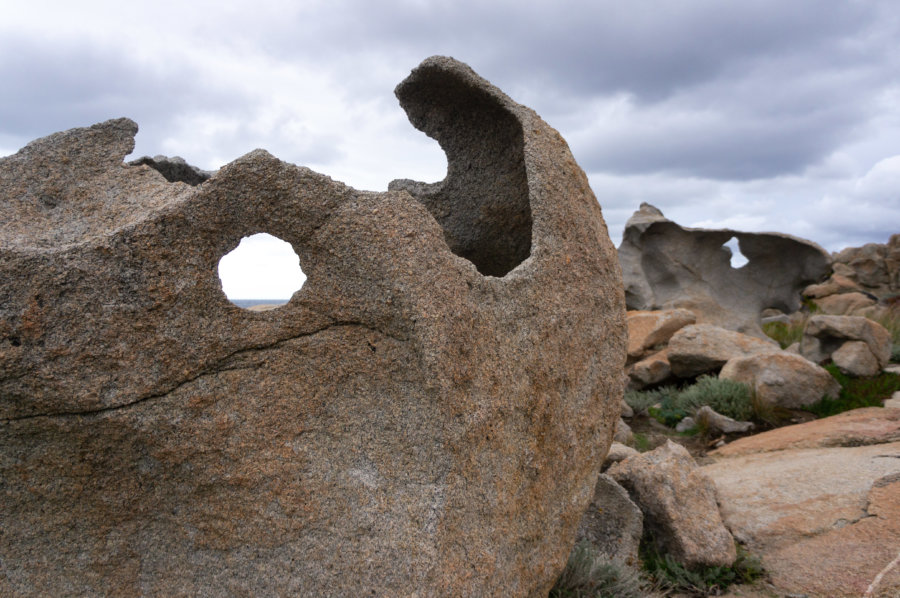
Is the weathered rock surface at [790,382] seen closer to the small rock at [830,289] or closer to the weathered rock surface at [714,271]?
the weathered rock surface at [714,271]

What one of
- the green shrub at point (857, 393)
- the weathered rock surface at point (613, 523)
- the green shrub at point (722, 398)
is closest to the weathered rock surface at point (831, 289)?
the green shrub at point (857, 393)

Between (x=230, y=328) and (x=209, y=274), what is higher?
(x=209, y=274)

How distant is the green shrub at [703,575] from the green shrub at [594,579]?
236 mm

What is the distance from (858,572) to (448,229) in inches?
111

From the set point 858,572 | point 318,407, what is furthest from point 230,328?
point 858,572

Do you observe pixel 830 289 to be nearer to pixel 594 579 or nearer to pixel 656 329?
pixel 656 329

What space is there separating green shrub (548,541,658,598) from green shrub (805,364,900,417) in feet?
15.4

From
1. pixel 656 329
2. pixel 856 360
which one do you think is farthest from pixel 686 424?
pixel 656 329

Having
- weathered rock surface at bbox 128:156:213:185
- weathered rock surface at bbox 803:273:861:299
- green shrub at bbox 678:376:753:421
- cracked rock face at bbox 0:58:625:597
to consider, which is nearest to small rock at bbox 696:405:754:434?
green shrub at bbox 678:376:753:421

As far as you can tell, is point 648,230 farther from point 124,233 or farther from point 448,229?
point 124,233

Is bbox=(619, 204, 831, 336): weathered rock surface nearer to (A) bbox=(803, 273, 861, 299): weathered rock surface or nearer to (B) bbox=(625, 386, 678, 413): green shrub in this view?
(B) bbox=(625, 386, 678, 413): green shrub

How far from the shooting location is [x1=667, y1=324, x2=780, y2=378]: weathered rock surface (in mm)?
9430

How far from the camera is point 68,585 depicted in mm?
2473

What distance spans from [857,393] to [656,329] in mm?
3093
